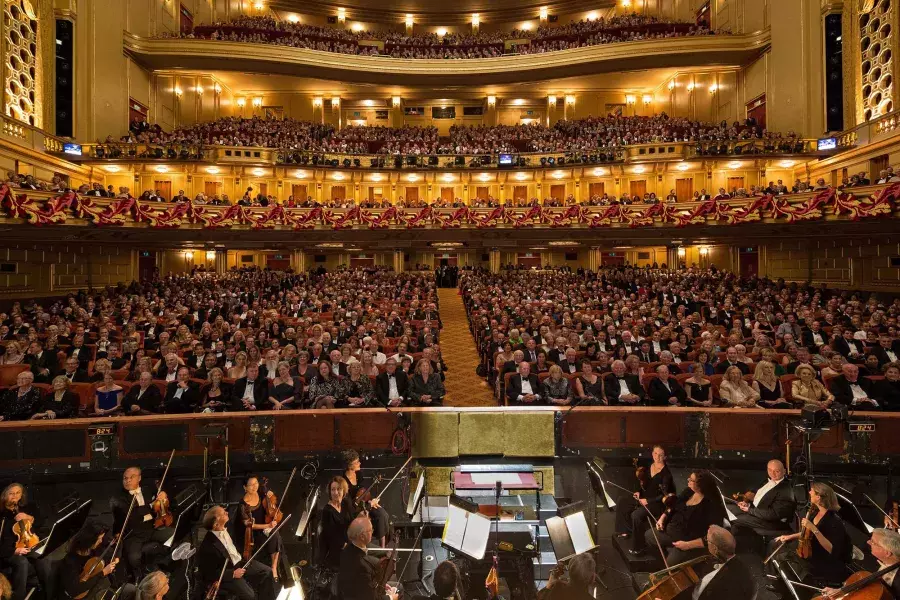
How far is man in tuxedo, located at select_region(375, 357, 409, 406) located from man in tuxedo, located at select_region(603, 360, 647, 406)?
2854 millimetres

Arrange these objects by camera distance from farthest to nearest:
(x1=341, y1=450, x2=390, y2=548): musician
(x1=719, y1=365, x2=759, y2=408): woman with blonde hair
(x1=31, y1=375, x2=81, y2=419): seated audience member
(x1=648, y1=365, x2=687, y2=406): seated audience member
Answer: (x1=648, y1=365, x2=687, y2=406): seated audience member
(x1=719, y1=365, x2=759, y2=408): woman with blonde hair
(x1=31, y1=375, x2=81, y2=419): seated audience member
(x1=341, y1=450, x2=390, y2=548): musician

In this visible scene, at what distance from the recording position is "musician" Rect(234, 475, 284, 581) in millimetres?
3998

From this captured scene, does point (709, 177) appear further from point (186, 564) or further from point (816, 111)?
point (186, 564)

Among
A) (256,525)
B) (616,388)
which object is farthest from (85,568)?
(616,388)

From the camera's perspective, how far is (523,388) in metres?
7.18

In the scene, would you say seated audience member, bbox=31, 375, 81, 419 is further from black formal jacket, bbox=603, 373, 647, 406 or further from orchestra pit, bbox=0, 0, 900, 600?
black formal jacket, bbox=603, 373, 647, 406

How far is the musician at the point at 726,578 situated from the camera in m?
3.15

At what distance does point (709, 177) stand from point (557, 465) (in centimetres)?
2247

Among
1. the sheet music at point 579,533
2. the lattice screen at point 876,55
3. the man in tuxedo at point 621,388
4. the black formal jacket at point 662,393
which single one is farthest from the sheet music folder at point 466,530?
the lattice screen at point 876,55

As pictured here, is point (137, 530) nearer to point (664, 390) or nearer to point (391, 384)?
point (391, 384)

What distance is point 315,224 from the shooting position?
60.4 ft

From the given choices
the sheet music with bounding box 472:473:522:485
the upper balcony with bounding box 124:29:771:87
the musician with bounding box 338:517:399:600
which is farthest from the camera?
the upper balcony with bounding box 124:29:771:87

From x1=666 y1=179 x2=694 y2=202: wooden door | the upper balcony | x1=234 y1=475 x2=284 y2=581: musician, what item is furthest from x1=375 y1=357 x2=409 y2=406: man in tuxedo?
the upper balcony

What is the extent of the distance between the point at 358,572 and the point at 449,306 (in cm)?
1393
